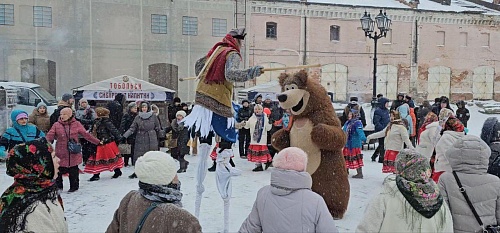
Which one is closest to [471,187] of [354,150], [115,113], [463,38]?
[354,150]

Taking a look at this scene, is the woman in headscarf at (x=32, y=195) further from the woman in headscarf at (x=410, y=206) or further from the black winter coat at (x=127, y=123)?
the black winter coat at (x=127, y=123)

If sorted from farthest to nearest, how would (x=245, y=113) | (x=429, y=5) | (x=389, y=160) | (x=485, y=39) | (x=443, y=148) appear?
1. (x=429, y=5)
2. (x=485, y=39)
3. (x=245, y=113)
4. (x=389, y=160)
5. (x=443, y=148)

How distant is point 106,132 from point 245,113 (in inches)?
171

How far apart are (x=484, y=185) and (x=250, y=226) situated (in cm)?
179

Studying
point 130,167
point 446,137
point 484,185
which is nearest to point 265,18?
point 130,167

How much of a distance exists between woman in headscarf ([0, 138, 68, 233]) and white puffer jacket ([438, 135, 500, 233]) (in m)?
2.79

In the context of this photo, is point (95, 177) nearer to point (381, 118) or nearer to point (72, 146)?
point (72, 146)

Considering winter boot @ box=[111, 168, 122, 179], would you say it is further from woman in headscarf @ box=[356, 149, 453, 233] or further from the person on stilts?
woman in headscarf @ box=[356, 149, 453, 233]

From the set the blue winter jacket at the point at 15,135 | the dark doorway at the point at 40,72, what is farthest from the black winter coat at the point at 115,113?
the dark doorway at the point at 40,72

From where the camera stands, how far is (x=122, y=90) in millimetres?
15555

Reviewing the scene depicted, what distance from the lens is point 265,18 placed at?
26.9m

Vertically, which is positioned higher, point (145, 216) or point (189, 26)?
point (189, 26)

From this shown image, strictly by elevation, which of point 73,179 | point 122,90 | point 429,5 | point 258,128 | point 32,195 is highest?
point 429,5

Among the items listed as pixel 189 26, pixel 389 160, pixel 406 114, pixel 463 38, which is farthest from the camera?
pixel 463 38
